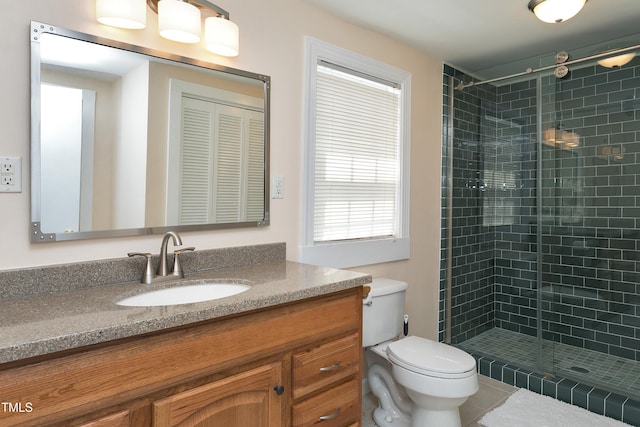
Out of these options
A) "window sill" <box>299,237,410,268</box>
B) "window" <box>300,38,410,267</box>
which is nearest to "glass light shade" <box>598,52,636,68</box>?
"window" <box>300,38,410,267</box>

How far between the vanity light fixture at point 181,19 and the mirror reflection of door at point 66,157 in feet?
0.95

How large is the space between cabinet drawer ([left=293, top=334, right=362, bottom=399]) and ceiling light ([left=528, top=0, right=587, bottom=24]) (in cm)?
190

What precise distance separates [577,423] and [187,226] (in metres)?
2.27

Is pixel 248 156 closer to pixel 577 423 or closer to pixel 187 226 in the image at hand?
pixel 187 226

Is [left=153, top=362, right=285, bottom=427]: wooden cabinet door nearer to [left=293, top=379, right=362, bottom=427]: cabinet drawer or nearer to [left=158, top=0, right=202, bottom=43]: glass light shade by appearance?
[left=293, top=379, right=362, bottom=427]: cabinet drawer

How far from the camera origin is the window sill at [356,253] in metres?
2.09

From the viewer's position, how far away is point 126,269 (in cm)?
143

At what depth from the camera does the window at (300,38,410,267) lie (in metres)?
2.11

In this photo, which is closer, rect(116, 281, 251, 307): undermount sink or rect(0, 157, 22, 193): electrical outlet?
rect(0, 157, 22, 193): electrical outlet

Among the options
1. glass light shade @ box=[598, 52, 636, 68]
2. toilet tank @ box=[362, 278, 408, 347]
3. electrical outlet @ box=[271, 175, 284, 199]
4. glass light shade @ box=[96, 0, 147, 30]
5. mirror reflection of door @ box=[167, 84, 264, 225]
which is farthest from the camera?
glass light shade @ box=[598, 52, 636, 68]

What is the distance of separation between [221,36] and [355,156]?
1.04 metres

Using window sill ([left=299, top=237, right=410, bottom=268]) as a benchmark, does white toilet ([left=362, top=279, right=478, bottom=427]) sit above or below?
below

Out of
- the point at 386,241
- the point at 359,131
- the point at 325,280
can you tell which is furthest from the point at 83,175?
the point at 386,241

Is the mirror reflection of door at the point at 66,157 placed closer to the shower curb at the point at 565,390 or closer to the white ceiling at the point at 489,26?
the white ceiling at the point at 489,26
